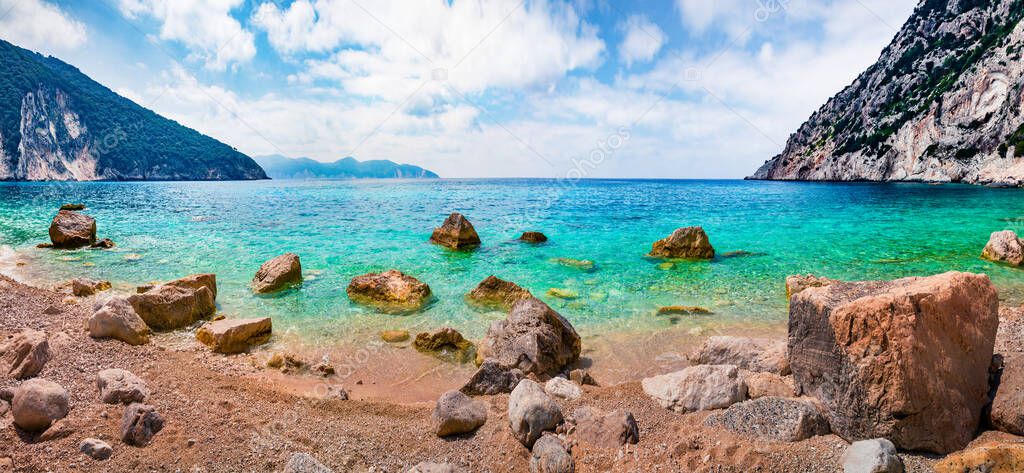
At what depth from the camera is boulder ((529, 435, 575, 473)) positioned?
15.7 ft

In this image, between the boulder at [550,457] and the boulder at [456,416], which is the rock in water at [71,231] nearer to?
the boulder at [456,416]

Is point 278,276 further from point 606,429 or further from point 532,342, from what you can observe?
point 606,429

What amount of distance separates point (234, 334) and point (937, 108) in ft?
414

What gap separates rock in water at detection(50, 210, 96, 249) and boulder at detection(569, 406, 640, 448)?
89.1 ft

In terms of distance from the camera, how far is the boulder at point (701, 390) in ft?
19.7

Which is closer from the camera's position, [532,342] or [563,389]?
[563,389]

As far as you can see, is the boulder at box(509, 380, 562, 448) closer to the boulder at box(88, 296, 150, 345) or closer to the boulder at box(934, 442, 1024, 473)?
the boulder at box(934, 442, 1024, 473)

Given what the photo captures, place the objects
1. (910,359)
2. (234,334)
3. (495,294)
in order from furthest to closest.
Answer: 1. (495,294)
2. (234,334)
3. (910,359)

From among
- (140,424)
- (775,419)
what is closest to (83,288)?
(140,424)

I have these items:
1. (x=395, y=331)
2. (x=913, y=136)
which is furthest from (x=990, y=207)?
(x=913, y=136)

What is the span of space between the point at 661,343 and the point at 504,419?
5549 mm

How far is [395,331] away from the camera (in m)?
10.5

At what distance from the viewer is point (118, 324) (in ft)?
25.9

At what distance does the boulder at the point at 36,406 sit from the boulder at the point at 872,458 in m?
8.70
